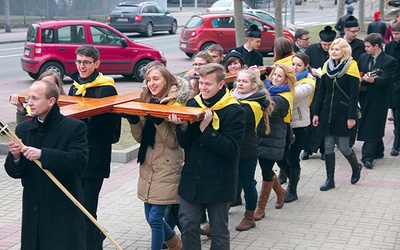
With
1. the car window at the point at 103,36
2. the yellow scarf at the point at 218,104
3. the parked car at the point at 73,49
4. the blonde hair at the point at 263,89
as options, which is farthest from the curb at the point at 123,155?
the car window at the point at 103,36

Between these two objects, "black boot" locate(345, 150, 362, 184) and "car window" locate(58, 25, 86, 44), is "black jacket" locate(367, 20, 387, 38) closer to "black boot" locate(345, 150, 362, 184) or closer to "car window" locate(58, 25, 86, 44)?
"black boot" locate(345, 150, 362, 184)

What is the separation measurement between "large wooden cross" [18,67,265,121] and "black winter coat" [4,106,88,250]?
1.12ft

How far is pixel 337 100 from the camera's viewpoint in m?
9.00

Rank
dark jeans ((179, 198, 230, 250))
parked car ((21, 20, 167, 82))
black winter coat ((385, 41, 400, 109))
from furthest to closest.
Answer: parked car ((21, 20, 167, 82))
black winter coat ((385, 41, 400, 109))
dark jeans ((179, 198, 230, 250))

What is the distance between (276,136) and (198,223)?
83.6 inches

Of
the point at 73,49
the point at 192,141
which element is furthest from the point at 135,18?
the point at 192,141

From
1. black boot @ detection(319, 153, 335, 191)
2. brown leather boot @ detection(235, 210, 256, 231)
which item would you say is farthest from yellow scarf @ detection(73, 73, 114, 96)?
black boot @ detection(319, 153, 335, 191)

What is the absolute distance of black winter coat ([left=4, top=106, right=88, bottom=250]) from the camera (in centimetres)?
507

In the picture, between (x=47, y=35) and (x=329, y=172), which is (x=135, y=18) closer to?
(x=47, y=35)

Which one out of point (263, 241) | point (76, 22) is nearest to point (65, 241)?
point (263, 241)

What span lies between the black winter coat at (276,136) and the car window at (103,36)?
12.4 meters

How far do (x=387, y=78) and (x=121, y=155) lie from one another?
3953 mm

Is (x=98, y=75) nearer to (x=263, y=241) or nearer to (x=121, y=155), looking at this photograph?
(x=263, y=241)

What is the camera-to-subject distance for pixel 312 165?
415 inches
